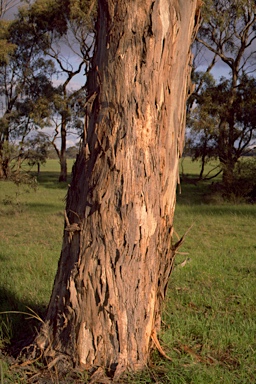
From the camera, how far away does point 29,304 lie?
179 inches

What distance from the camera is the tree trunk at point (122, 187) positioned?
3.00m

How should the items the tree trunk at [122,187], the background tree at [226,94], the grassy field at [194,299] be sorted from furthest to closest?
the background tree at [226,94], the grassy field at [194,299], the tree trunk at [122,187]

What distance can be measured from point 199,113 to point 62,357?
1662 cm

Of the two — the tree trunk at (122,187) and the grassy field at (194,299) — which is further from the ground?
the tree trunk at (122,187)

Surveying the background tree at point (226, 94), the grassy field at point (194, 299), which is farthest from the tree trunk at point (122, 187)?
the background tree at point (226, 94)

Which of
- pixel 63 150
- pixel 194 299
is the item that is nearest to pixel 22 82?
pixel 63 150

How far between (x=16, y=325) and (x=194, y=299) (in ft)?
5.79

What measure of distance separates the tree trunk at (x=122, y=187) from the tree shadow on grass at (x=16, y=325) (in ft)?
1.56

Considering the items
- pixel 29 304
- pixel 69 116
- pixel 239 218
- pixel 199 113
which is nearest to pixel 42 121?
pixel 69 116

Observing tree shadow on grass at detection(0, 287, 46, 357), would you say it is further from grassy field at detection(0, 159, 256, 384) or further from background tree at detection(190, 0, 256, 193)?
background tree at detection(190, 0, 256, 193)

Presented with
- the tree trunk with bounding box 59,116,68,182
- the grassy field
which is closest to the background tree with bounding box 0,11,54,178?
the tree trunk with bounding box 59,116,68,182

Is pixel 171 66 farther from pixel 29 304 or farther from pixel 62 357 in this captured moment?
pixel 29 304

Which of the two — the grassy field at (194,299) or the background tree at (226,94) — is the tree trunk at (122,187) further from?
the background tree at (226,94)

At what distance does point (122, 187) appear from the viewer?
9.87ft
